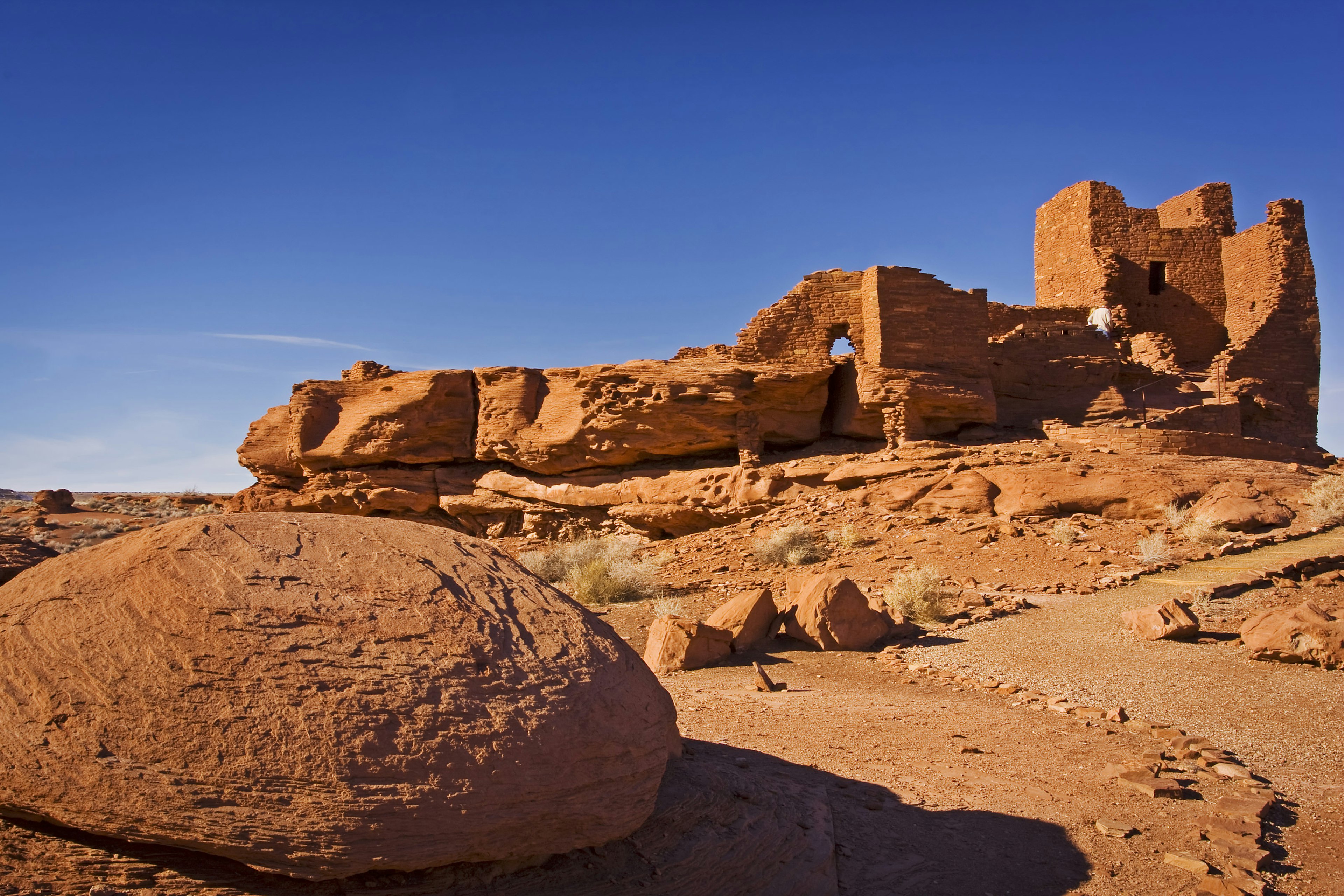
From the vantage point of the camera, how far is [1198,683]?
7441mm

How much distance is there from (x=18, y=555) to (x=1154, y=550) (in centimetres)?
1251

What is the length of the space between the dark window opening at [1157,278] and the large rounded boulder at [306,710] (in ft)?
80.2

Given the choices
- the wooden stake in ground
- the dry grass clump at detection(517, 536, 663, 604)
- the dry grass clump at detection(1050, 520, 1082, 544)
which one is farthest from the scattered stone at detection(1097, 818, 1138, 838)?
the dry grass clump at detection(1050, 520, 1082, 544)

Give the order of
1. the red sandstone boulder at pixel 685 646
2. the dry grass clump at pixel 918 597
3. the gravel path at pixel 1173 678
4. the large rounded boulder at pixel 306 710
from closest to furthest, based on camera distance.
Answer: the large rounded boulder at pixel 306 710 < the gravel path at pixel 1173 678 < the red sandstone boulder at pixel 685 646 < the dry grass clump at pixel 918 597

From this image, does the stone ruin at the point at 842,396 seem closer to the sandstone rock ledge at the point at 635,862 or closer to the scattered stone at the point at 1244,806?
the scattered stone at the point at 1244,806

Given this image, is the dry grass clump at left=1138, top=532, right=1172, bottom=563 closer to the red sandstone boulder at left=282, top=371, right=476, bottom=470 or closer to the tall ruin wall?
the tall ruin wall

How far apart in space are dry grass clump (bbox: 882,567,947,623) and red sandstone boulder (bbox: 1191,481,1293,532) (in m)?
4.97

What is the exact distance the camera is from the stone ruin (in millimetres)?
17688

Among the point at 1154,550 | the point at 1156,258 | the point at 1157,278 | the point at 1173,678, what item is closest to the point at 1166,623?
the point at 1173,678

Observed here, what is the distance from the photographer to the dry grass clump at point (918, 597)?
1034cm

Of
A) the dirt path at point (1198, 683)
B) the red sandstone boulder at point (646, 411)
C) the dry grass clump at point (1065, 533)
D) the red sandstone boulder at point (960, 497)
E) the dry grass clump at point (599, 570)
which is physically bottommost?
the dirt path at point (1198, 683)

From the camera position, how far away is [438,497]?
20.5 m

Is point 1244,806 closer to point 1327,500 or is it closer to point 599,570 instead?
point 599,570

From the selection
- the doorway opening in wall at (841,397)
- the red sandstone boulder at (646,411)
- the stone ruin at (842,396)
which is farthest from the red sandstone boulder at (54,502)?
the doorway opening in wall at (841,397)
